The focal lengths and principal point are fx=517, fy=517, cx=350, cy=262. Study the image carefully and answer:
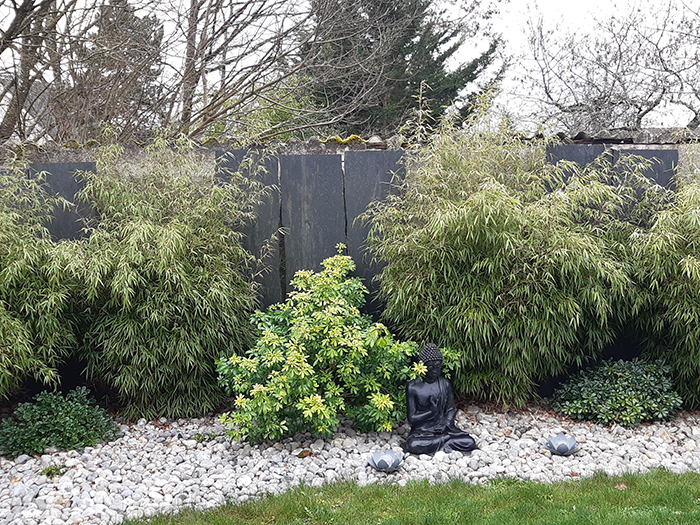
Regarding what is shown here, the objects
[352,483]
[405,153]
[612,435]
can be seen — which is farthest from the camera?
[405,153]

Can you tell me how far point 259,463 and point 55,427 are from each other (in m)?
1.24

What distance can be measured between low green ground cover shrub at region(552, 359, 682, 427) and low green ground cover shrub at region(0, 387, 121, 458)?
292cm

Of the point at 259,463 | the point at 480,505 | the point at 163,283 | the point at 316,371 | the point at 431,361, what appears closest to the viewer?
the point at 480,505

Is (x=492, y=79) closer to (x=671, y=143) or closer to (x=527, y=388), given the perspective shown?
(x=671, y=143)

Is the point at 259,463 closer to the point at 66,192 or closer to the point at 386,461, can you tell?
the point at 386,461

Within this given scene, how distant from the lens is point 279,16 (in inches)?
185

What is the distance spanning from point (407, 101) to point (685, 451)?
7123 millimetres

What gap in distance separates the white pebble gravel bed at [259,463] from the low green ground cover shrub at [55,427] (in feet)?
0.23

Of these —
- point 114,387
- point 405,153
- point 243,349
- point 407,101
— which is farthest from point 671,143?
point 407,101

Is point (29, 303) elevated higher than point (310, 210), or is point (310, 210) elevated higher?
point (310, 210)

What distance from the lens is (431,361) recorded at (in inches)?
114

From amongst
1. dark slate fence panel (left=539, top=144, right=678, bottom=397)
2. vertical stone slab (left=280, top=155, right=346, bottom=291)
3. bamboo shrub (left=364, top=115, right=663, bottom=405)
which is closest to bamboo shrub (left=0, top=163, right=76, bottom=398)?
vertical stone slab (left=280, top=155, right=346, bottom=291)

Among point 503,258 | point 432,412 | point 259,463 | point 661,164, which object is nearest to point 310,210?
point 503,258

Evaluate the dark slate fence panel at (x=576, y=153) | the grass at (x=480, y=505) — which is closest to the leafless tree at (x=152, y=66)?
the dark slate fence panel at (x=576, y=153)
